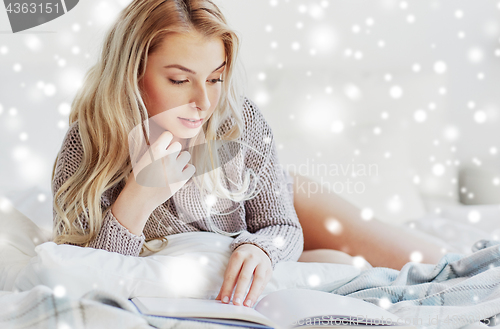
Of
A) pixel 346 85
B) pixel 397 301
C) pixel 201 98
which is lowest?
pixel 397 301

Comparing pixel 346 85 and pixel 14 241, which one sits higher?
pixel 346 85

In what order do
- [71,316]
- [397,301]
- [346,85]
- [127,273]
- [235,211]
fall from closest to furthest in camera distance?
1. [71,316]
2. [127,273]
3. [397,301]
4. [235,211]
5. [346,85]

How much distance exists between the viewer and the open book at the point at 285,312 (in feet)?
1.75

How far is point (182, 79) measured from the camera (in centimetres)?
77

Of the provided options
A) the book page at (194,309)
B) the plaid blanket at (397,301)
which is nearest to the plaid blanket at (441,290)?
the plaid blanket at (397,301)

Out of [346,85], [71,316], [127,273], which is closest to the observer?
[71,316]

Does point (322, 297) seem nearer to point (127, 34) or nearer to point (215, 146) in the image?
point (215, 146)

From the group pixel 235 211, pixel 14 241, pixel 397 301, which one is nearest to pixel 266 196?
pixel 235 211

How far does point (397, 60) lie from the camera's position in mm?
1869

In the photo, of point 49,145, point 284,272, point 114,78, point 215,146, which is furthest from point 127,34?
point 49,145

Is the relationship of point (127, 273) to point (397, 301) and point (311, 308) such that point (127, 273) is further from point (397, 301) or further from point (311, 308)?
point (397, 301)

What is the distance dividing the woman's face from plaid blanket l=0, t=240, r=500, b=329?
387 mm

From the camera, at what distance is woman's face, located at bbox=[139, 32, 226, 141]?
772 millimetres

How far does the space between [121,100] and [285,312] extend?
1.71ft
